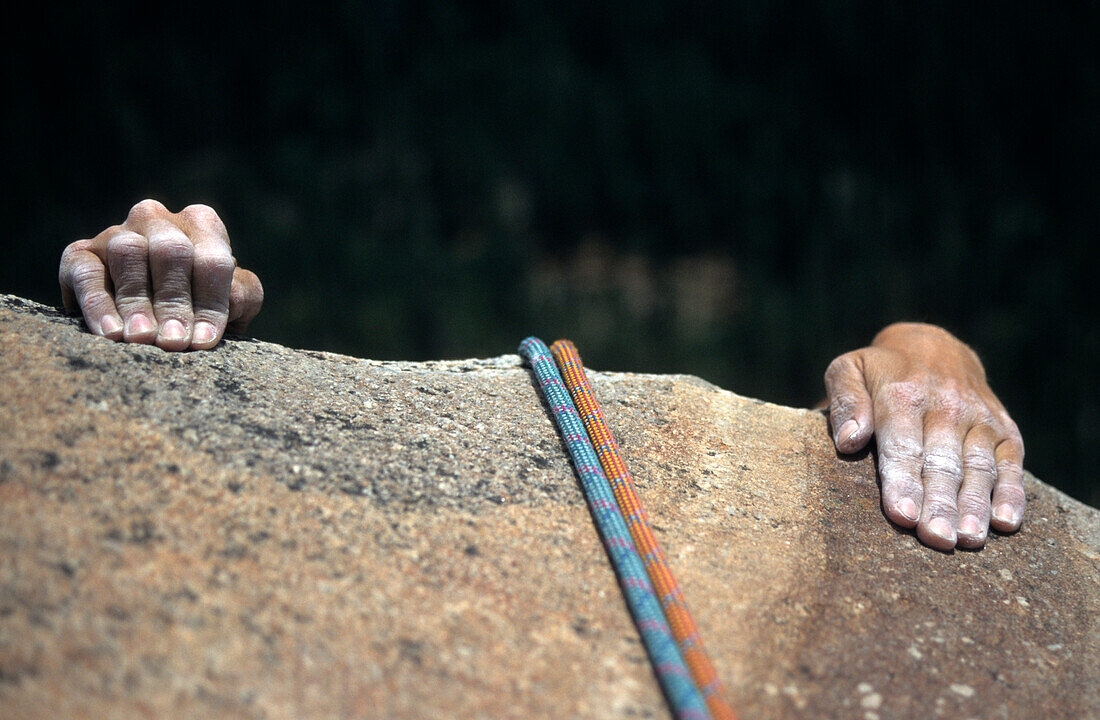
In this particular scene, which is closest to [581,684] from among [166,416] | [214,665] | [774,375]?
Answer: [214,665]

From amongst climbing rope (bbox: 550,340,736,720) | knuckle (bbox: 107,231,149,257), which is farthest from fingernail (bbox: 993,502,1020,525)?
knuckle (bbox: 107,231,149,257)

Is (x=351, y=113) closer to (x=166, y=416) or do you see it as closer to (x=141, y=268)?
(x=141, y=268)

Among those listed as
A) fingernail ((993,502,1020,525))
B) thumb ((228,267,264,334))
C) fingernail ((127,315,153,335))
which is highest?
fingernail ((127,315,153,335))

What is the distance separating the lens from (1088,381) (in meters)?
3.12

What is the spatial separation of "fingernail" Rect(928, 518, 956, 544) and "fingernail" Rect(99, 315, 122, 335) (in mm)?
1222

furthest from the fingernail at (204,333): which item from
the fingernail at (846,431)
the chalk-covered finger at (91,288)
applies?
the fingernail at (846,431)

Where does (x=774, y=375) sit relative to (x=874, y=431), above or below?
below

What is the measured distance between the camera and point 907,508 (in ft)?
3.80

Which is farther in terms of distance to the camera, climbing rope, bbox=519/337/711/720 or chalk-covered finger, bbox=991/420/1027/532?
chalk-covered finger, bbox=991/420/1027/532

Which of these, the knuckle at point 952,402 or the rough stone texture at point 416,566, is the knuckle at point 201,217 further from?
the knuckle at point 952,402

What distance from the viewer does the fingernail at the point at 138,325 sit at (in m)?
1.09

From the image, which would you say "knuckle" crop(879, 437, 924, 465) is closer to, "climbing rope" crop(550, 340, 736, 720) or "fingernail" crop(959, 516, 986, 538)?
"fingernail" crop(959, 516, 986, 538)

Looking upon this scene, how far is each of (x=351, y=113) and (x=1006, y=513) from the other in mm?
2724

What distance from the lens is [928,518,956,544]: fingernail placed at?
1.13 m
